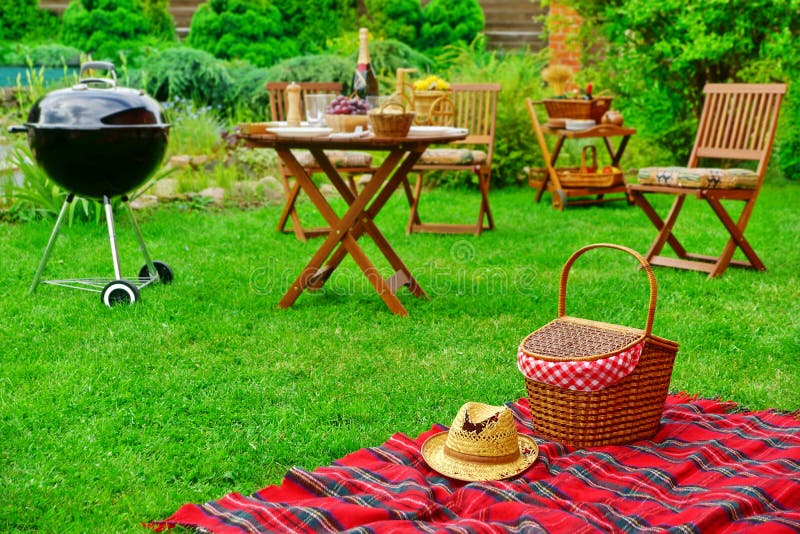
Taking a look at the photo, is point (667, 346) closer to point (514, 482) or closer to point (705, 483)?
point (705, 483)

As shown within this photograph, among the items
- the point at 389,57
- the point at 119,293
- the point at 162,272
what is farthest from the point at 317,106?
the point at 389,57

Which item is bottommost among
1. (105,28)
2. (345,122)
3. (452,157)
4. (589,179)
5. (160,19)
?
(589,179)

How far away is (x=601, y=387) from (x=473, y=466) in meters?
0.52

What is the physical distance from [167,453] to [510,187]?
6.50 m

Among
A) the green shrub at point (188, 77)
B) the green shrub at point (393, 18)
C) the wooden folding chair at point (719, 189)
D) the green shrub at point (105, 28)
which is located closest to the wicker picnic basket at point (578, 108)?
the wooden folding chair at point (719, 189)

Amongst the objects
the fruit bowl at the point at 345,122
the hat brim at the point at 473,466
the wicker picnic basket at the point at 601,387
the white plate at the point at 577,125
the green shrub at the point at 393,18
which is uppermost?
the green shrub at the point at 393,18

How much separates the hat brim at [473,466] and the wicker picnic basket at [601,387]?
16 cm

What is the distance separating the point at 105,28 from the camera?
13.0 metres

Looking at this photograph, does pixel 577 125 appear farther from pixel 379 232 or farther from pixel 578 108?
pixel 379 232

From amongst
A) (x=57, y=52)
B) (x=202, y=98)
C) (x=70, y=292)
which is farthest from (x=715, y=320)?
(x=57, y=52)

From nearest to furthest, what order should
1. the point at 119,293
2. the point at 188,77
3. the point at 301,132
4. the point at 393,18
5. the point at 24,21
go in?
1. the point at 301,132
2. the point at 119,293
3. the point at 188,77
4. the point at 393,18
5. the point at 24,21

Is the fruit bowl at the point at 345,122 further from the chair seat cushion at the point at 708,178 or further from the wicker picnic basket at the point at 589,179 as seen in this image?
the wicker picnic basket at the point at 589,179

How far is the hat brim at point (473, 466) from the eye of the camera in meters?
2.72

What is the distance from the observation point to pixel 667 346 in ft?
9.87
